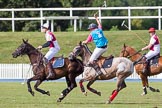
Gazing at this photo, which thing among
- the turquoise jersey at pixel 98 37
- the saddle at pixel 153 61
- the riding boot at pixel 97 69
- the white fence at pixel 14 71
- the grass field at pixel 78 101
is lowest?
the white fence at pixel 14 71

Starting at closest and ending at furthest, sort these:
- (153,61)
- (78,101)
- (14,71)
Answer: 1. (78,101)
2. (153,61)
3. (14,71)

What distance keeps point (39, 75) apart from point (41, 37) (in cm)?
2768

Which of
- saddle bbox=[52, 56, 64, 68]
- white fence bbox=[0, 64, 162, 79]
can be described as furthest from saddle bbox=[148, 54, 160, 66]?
white fence bbox=[0, 64, 162, 79]

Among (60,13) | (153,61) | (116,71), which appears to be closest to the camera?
(116,71)

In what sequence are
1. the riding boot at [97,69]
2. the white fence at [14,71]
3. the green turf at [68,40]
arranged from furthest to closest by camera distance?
1. the green turf at [68,40]
2. the white fence at [14,71]
3. the riding boot at [97,69]

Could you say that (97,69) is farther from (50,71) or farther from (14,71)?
(14,71)

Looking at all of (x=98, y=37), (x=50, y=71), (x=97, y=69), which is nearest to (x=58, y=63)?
(x=50, y=71)

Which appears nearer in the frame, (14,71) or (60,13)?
(14,71)

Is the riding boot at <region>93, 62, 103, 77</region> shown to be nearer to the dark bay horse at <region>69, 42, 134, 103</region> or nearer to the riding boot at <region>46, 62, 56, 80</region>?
the dark bay horse at <region>69, 42, 134, 103</region>

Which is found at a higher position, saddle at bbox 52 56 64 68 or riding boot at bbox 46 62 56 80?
saddle at bbox 52 56 64 68

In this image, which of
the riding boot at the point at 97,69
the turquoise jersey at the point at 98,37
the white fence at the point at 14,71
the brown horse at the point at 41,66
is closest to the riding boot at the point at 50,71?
the brown horse at the point at 41,66

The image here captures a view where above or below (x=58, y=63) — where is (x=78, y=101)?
below

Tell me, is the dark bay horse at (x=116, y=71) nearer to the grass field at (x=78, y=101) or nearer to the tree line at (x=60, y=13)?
the grass field at (x=78, y=101)

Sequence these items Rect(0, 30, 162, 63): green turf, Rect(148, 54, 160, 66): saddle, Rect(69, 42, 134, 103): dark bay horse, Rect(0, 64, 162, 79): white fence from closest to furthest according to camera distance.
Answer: Rect(69, 42, 134, 103): dark bay horse → Rect(148, 54, 160, 66): saddle → Rect(0, 64, 162, 79): white fence → Rect(0, 30, 162, 63): green turf
